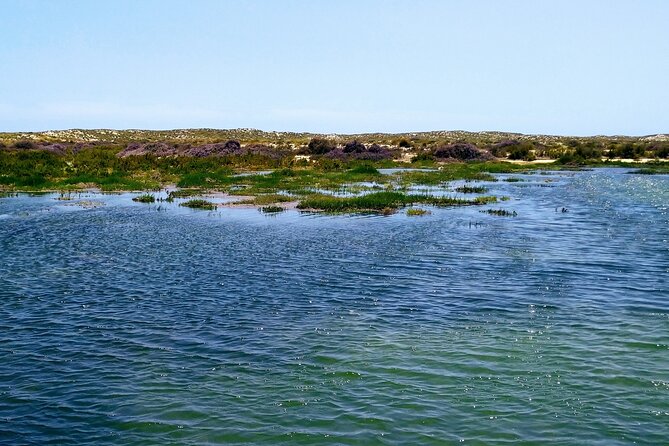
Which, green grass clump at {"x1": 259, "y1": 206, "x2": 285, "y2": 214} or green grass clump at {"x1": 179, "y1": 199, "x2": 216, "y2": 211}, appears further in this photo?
green grass clump at {"x1": 179, "y1": 199, "x2": 216, "y2": 211}

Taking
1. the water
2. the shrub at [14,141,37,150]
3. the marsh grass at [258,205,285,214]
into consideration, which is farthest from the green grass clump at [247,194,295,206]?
the shrub at [14,141,37,150]

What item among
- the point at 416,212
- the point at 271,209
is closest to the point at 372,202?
the point at 416,212

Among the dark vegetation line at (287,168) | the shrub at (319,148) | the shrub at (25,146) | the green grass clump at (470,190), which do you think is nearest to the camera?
the dark vegetation line at (287,168)

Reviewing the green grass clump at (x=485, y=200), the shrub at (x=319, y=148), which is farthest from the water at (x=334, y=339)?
the shrub at (x=319, y=148)

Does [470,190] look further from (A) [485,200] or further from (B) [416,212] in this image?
(B) [416,212]

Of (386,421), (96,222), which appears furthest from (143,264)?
(386,421)

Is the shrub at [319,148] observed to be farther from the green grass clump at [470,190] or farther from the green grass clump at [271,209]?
the green grass clump at [271,209]

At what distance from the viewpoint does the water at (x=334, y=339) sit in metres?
11.4

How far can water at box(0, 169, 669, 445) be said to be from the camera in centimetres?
1135

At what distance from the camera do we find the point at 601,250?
2759 cm

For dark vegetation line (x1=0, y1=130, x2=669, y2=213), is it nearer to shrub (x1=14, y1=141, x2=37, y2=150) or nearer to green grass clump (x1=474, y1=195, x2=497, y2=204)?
shrub (x1=14, y1=141, x2=37, y2=150)

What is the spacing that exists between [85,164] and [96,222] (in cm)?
3822

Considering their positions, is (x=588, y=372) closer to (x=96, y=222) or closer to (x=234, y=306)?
(x=234, y=306)

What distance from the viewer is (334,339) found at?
15.8 metres
